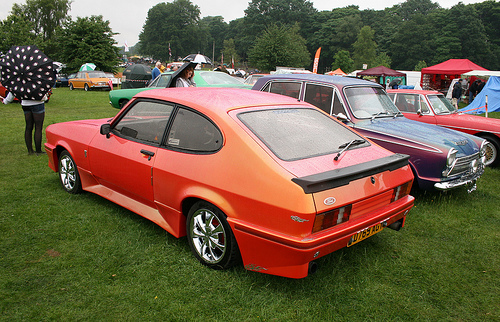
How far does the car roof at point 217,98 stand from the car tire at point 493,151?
19.1 feet

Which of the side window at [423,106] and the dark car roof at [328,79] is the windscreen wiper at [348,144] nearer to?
the dark car roof at [328,79]

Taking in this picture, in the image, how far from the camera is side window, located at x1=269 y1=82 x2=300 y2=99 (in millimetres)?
6266

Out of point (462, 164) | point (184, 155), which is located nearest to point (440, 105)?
point (462, 164)

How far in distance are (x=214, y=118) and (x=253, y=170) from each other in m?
0.68

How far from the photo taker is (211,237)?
→ 3.10 m

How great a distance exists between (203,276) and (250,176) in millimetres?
1060

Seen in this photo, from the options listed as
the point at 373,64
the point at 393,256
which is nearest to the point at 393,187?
the point at 393,256

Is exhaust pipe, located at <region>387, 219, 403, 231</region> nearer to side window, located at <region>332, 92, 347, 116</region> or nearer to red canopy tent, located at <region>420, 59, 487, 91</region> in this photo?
A: side window, located at <region>332, 92, 347, 116</region>

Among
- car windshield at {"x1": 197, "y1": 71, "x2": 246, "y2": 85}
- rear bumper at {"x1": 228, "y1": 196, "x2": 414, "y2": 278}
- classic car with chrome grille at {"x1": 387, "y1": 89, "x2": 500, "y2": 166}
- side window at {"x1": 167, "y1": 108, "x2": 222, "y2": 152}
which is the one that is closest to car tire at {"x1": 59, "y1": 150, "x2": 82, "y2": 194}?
side window at {"x1": 167, "y1": 108, "x2": 222, "y2": 152}

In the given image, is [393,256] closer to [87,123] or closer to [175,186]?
[175,186]

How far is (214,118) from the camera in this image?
308 cm

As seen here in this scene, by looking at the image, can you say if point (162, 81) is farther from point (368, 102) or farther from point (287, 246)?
point (287, 246)

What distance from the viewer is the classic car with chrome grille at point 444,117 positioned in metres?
7.46

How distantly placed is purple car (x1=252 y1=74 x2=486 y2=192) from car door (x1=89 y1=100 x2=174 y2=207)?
2.31 meters
